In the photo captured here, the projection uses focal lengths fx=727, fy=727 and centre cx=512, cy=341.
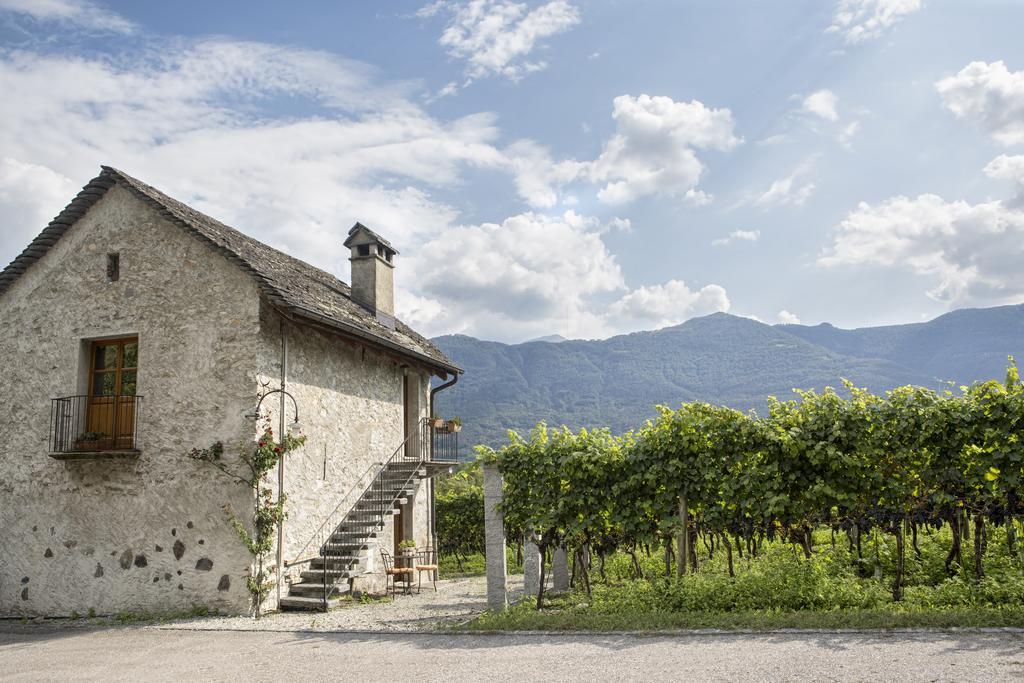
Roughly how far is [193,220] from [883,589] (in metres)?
12.2

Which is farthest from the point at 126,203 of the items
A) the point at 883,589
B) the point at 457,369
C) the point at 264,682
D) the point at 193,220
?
the point at 883,589

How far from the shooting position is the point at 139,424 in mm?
12383

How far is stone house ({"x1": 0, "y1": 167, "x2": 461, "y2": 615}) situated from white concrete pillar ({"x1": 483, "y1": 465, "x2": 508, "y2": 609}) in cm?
→ 332

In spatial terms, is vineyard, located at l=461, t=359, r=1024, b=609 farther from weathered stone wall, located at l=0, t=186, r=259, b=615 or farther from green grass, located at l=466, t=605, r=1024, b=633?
weathered stone wall, located at l=0, t=186, r=259, b=615

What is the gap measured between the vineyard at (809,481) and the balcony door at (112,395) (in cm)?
682

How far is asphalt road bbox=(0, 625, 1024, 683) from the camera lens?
591cm

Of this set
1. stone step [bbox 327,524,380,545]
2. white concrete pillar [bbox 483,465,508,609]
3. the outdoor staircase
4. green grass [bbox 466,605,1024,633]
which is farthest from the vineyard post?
stone step [bbox 327,524,380,545]

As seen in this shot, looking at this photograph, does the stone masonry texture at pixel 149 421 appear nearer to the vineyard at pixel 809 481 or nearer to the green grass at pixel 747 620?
the vineyard at pixel 809 481

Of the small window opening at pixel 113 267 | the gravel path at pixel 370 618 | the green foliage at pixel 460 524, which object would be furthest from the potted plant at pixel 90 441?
the green foliage at pixel 460 524

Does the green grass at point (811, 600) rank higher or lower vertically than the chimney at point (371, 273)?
lower

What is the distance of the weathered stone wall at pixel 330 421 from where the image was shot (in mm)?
12453

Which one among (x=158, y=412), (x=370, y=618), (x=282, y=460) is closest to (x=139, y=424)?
(x=158, y=412)

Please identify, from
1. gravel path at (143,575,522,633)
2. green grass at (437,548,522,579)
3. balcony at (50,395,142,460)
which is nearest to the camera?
gravel path at (143,575,522,633)

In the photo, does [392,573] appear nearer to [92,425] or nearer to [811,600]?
[92,425]
